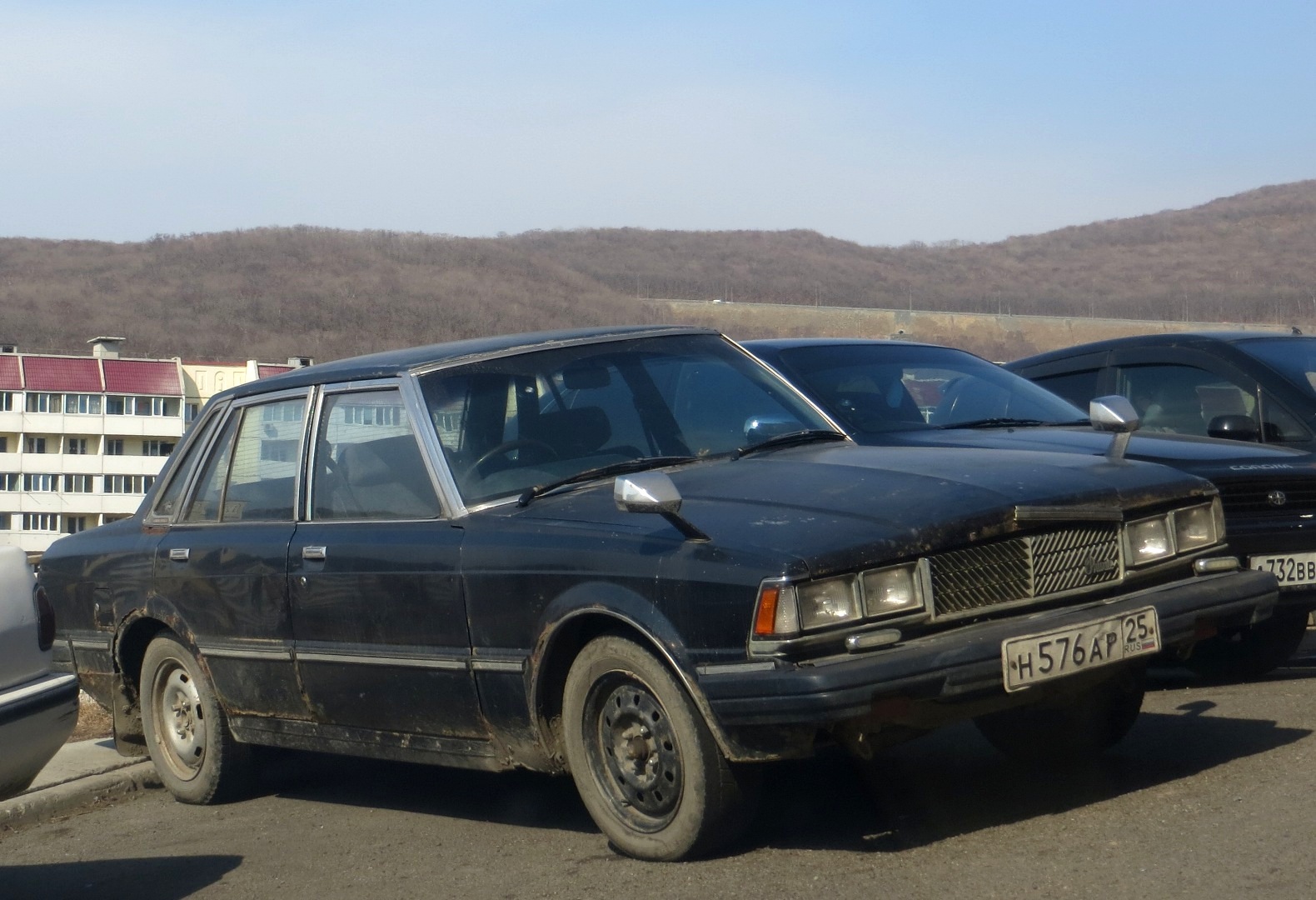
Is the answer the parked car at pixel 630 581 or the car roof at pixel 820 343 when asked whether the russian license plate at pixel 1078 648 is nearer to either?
the parked car at pixel 630 581

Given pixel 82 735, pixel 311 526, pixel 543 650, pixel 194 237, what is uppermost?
pixel 194 237

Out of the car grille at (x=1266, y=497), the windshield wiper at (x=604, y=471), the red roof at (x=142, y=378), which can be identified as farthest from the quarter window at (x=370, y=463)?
the red roof at (x=142, y=378)

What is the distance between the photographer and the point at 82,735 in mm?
8336

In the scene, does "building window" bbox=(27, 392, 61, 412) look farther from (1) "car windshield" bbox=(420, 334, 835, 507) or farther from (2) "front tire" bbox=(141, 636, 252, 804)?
Answer: (1) "car windshield" bbox=(420, 334, 835, 507)

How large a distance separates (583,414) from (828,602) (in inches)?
61.8

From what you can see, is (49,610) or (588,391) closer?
(49,610)

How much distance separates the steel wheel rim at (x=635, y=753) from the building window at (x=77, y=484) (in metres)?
62.5

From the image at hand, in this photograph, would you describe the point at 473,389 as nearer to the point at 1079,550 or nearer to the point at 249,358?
the point at 1079,550

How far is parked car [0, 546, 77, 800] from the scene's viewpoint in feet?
14.5

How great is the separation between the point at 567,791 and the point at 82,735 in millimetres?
3948

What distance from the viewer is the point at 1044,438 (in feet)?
21.3

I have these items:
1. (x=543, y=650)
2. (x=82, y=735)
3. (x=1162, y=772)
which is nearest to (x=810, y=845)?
(x=543, y=650)

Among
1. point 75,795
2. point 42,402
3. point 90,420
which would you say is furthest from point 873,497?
point 42,402

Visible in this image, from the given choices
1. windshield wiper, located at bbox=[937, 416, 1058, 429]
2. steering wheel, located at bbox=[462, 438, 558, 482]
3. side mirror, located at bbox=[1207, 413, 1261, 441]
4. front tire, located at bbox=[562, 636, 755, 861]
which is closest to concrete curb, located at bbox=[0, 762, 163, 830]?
steering wheel, located at bbox=[462, 438, 558, 482]
